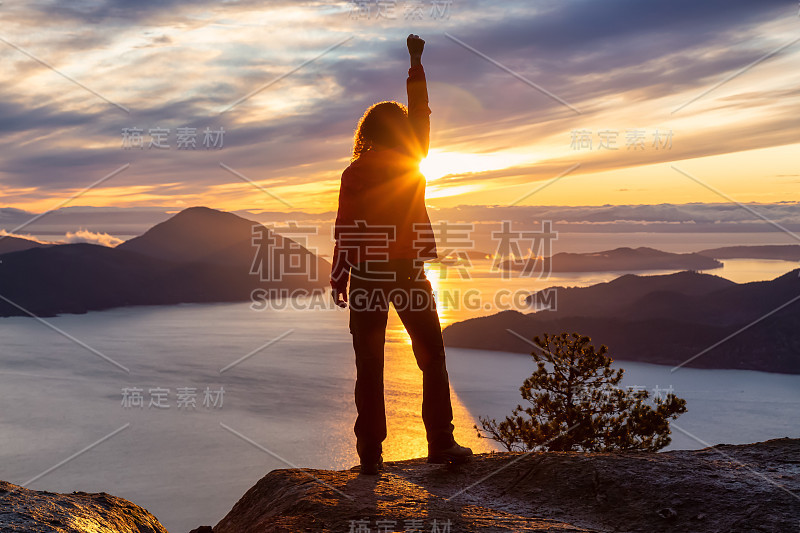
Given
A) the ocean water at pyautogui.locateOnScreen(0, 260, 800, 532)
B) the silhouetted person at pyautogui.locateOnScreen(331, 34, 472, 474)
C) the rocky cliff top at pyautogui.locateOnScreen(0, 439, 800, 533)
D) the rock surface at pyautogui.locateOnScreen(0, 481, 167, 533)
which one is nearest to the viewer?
the rock surface at pyautogui.locateOnScreen(0, 481, 167, 533)

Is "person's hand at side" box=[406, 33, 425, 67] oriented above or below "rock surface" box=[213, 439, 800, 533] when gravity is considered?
above

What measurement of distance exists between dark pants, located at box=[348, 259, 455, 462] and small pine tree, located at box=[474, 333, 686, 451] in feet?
26.0

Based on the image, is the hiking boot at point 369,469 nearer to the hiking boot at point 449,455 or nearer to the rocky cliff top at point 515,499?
the rocky cliff top at point 515,499

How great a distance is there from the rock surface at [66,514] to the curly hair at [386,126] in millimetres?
3553

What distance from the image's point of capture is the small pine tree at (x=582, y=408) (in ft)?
42.8

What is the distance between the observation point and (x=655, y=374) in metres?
148

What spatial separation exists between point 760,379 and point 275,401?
4816 inches

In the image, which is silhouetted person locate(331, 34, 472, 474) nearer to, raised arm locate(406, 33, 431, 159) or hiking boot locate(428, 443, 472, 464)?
raised arm locate(406, 33, 431, 159)

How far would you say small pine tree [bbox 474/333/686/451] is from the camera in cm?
1304

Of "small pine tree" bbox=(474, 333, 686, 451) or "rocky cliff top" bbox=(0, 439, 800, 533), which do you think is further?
"small pine tree" bbox=(474, 333, 686, 451)

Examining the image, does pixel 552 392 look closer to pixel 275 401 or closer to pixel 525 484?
pixel 525 484

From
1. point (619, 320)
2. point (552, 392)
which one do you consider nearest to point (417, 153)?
point (552, 392)

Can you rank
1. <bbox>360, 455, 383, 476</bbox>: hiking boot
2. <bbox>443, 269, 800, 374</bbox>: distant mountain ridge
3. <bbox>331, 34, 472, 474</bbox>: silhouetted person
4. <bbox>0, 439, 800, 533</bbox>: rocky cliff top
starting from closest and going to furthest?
<bbox>0, 439, 800, 533</bbox>: rocky cliff top < <bbox>331, 34, 472, 474</bbox>: silhouetted person < <bbox>360, 455, 383, 476</bbox>: hiking boot < <bbox>443, 269, 800, 374</bbox>: distant mountain ridge

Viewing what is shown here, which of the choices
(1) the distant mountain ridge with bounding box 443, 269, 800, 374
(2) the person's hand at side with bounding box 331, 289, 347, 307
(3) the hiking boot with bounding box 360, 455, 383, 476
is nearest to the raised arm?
(2) the person's hand at side with bounding box 331, 289, 347, 307
